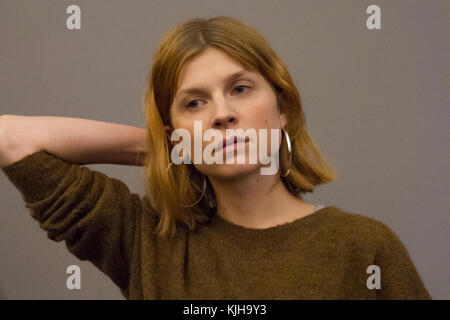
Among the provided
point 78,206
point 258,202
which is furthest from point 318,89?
point 78,206

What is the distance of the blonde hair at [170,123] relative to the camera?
94cm

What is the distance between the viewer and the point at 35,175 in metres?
0.91

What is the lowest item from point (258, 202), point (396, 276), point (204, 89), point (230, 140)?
point (396, 276)

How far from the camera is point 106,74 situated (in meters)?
1.45

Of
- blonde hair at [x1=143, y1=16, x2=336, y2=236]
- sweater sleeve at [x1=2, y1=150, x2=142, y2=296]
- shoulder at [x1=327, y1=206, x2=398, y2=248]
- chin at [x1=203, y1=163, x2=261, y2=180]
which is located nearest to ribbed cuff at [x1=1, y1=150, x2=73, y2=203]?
sweater sleeve at [x1=2, y1=150, x2=142, y2=296]

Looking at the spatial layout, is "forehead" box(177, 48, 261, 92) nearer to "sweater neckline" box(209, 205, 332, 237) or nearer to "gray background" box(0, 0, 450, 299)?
"sweater neckline" box(209, 205, 332, 237)

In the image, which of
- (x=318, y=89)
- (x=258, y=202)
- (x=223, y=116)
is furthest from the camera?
(x=318, y=89)

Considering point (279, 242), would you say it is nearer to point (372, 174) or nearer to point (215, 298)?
point (215, 298)

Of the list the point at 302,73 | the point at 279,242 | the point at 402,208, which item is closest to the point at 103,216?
the point at 279,242

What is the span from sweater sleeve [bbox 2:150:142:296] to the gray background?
406 millimetres

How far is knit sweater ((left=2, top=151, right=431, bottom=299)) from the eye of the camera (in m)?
0.89

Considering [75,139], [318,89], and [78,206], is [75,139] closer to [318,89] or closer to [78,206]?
A: [78,206]

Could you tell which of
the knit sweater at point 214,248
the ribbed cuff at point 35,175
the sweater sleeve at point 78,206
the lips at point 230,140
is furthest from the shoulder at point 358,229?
the ribbed cuff at point 35,175

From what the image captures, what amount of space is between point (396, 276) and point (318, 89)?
2.23ft
